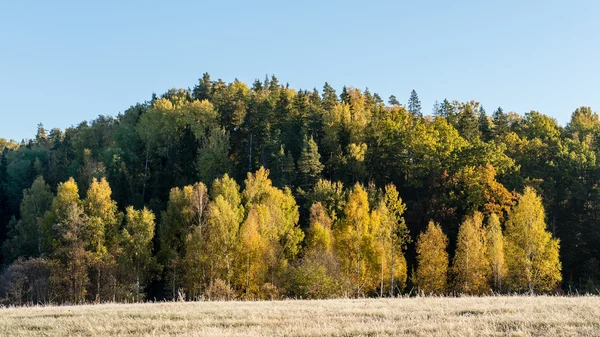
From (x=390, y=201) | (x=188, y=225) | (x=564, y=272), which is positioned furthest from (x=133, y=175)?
(x=564, y=272)

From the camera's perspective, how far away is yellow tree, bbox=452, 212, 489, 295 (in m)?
46.0

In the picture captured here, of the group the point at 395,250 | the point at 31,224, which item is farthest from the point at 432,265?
the point at 31,224

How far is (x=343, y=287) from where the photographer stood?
4238 centimetres

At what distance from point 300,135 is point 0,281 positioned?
4492 centimetres

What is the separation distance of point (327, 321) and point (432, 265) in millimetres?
35587

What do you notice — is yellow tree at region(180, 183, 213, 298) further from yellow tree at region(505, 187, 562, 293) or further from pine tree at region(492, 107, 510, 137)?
pine tree at region(492, 107, 510, 137)

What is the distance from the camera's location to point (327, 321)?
14898mm

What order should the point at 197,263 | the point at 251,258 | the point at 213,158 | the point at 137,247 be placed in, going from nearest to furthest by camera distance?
the point at 251,258 < the point at 197,263 < the point at 137,247 < the point at 213,158

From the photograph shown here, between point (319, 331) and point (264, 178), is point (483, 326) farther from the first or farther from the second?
point (264, 178)

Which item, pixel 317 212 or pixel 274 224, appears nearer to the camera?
pixel 274 224

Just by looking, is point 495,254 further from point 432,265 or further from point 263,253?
point 263,253

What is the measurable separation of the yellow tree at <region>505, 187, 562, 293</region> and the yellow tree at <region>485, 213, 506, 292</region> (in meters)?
0.95

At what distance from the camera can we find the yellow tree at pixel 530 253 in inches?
1790

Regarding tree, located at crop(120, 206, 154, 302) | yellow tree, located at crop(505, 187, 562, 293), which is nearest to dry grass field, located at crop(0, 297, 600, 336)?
yellow tree, located at crop(505, 187, 562, 293)
